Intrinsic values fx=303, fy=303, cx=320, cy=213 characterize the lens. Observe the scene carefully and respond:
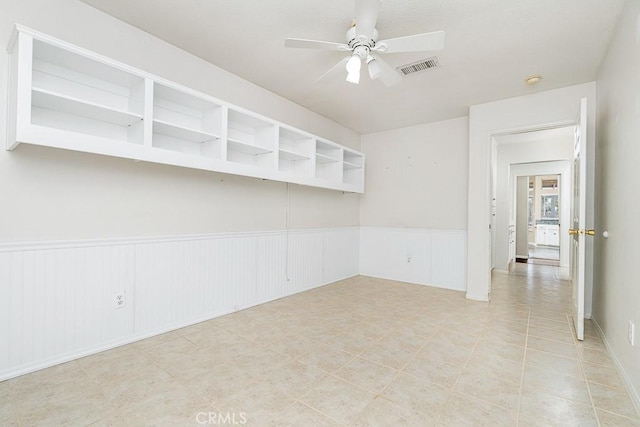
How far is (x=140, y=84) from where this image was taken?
7.62 ft

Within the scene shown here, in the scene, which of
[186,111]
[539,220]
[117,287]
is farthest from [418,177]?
[539,220]

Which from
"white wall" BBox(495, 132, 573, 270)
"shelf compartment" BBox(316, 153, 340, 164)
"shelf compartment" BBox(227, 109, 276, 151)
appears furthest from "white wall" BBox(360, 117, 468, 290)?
"shelf compartment" BBox(227, 109, 276, 151)

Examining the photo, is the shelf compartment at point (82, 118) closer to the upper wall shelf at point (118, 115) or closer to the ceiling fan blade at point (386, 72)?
the upper wall shelf at point (118, 115)

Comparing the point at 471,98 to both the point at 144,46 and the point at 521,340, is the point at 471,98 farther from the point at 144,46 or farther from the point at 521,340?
the point at 144,46

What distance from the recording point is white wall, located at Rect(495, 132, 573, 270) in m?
5.72

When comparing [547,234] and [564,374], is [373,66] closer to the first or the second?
[564,374]

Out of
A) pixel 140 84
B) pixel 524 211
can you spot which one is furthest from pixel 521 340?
pixel 524 211

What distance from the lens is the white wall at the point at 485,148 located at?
3643mm

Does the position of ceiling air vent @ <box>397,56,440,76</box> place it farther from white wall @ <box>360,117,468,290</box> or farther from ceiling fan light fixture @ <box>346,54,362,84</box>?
white wall @ <box>360,117,468,290</box>

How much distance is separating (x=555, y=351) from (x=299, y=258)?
2.87 metres

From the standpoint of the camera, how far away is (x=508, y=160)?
627 cm

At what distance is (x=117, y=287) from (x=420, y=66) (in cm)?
342

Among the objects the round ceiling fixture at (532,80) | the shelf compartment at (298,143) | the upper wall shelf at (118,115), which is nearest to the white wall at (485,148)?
the round ceiling fixture at (532,80)

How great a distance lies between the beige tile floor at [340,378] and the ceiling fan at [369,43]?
2211 millimetres
